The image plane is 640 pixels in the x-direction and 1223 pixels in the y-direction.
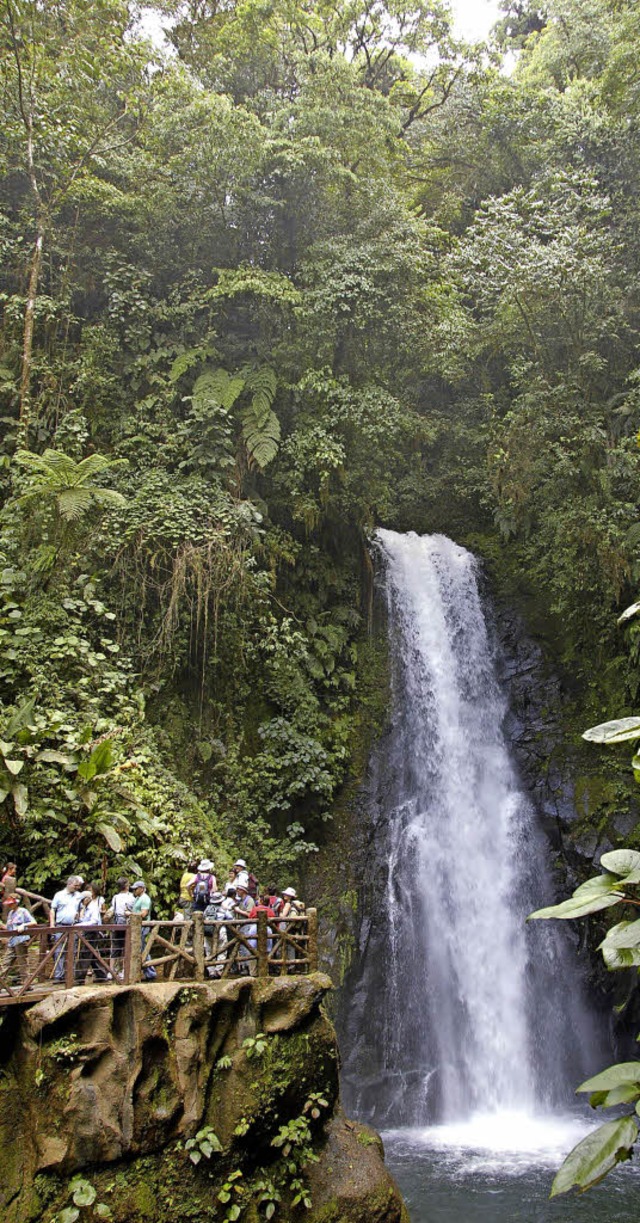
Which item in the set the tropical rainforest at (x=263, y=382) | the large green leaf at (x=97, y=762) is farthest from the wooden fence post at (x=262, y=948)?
the tropical rainforest at (x=263, y=382)

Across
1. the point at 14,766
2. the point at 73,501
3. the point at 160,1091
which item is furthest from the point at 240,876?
the point at 73,501

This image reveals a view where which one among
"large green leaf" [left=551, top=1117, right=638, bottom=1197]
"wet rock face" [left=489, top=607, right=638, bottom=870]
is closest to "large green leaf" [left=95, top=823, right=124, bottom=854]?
"wet rock face" [left=489, top=607, right=638, bottom=870]

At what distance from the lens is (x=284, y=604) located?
16.3 m

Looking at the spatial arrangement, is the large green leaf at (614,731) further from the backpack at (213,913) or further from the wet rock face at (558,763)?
the wet rock face at (558,763)

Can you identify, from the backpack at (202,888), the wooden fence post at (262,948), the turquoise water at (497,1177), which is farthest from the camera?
the backpack at (202,888)

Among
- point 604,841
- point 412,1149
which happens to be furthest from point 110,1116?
point 604,841

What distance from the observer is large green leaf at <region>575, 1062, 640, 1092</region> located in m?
1.90

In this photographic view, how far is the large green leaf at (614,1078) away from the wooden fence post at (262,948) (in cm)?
717

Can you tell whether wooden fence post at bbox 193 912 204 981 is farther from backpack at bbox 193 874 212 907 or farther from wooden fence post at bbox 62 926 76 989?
wooden fence post at bbox 62 926 76 989

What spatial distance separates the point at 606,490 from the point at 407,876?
7907mm

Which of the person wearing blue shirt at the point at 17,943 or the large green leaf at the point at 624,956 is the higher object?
the person wearing blue shirt at the point at 17,943

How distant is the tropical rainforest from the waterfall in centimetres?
129

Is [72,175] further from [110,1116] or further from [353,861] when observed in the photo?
[110,1116]

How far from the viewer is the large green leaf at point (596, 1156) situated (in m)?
1.73
